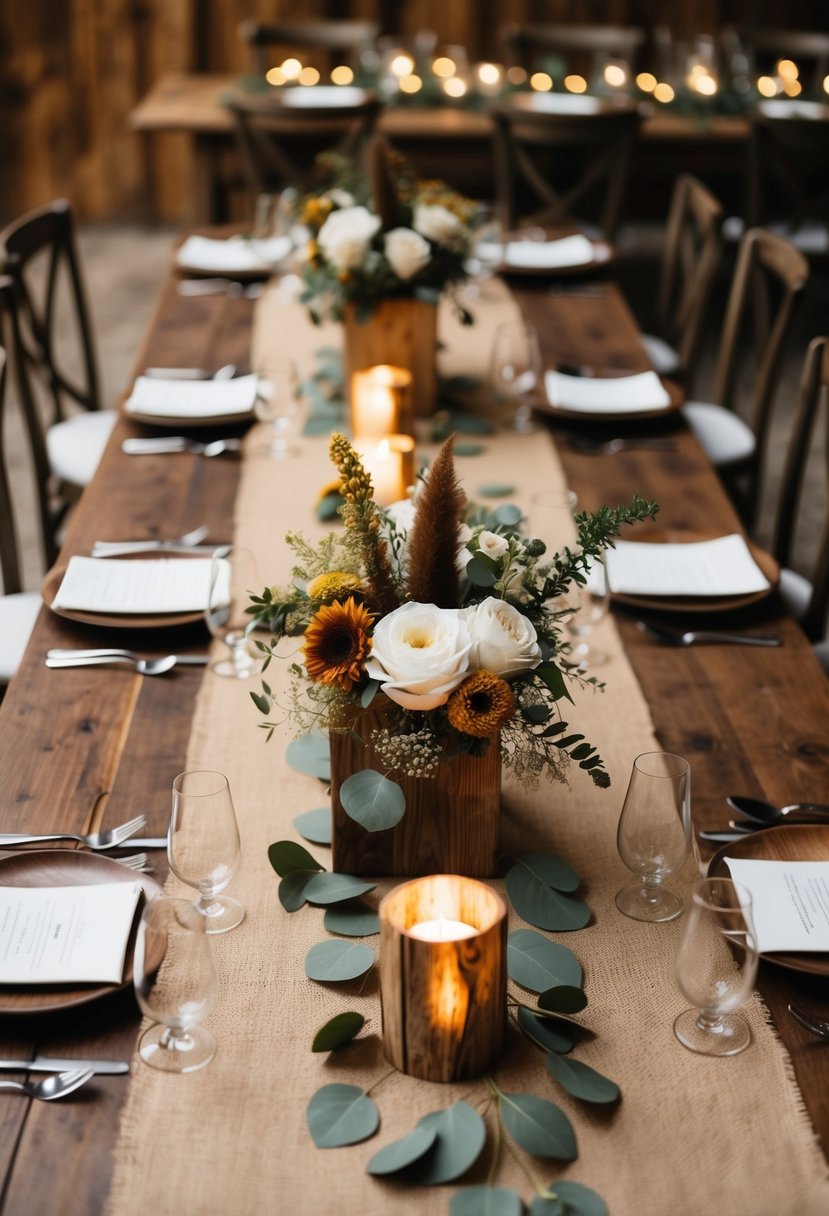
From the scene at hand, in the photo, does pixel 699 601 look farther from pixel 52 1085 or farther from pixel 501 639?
pixel 52 1085

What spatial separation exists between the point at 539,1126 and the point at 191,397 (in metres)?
1.77

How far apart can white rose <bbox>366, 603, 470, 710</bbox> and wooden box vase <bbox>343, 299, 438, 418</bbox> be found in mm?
1294

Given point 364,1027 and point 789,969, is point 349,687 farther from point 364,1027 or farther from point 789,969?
point 789,969

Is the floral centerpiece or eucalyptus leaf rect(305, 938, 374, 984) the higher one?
the floral centerpiece

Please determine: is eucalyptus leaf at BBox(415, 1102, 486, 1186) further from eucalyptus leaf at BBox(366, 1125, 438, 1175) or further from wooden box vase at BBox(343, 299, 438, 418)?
wooden box vase at BBox(343, 299, 438, 418)

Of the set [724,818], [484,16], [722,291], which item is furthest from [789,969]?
[484,16]

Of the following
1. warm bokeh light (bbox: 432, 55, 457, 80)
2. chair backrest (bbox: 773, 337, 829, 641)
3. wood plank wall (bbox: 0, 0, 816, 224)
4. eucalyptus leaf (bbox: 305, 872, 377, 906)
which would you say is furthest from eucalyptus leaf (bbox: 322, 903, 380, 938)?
wood plank wall (bbox: 0, 0, 816, 224)

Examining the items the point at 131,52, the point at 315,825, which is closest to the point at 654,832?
the point at 315,825

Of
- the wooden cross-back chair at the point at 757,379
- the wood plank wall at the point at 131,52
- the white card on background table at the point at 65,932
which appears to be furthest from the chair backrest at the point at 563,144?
the white card on background table at the point at 65,932

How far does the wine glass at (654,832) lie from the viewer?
4.19ft

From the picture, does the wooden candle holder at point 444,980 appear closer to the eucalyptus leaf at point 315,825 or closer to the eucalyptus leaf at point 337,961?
the eucalyptus leaf at point 337,961

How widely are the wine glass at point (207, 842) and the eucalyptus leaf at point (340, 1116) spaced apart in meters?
0.21

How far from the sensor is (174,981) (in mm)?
1127

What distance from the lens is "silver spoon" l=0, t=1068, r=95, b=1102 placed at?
1113 millimetres
